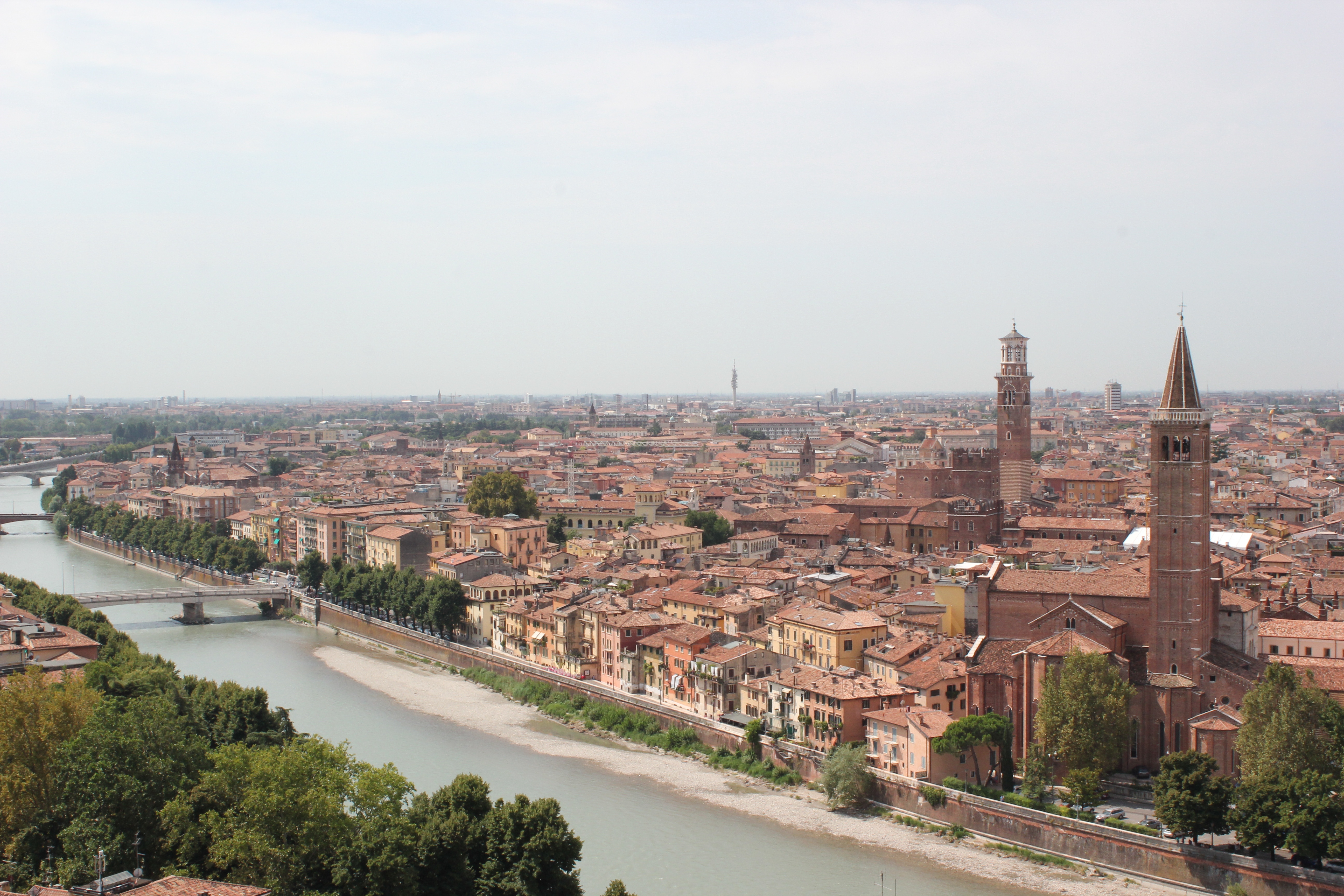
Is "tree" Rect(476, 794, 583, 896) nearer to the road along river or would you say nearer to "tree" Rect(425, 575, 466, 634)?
the road along river

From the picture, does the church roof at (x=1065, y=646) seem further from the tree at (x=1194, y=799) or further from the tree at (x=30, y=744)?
the tree at (x=30, y=744)

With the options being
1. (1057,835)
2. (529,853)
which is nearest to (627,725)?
(1057,835)

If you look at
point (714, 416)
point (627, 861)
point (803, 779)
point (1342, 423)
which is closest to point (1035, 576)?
point (803, 779)

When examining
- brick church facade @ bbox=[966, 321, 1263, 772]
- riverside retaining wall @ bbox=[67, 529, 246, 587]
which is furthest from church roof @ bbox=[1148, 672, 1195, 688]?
riverside retaining wall @ bbox=[67, 529, 246, 587]

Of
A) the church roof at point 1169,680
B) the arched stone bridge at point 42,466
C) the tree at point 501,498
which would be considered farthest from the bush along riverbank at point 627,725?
the arched stone bridge at point 42,466

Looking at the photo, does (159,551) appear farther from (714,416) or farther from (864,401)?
(864,401)

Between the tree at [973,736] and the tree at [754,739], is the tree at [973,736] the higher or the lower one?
the higher one
